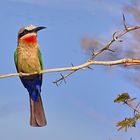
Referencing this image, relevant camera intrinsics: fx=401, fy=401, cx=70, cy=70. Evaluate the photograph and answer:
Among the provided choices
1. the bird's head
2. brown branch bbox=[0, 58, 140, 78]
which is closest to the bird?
the bird's head

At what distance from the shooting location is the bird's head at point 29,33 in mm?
6410

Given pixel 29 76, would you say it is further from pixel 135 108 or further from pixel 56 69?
pixel 56 69

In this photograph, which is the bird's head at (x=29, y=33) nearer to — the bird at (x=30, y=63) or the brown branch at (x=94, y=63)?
the bird at (x=30, y=63)

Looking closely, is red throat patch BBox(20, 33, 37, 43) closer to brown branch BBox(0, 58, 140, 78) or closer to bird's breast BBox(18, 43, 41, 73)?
bird's breast BBox(18, 43, 41, 73)

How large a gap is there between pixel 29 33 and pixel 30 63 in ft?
2.24

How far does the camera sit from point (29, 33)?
6391 mm

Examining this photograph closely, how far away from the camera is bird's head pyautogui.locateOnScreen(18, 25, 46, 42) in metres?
6.41

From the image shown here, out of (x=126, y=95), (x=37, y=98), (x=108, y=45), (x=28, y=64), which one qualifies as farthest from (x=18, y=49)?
(x=108, y=45)

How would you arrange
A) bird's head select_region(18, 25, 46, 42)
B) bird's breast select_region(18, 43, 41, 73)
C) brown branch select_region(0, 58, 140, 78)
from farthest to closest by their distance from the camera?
bird's breast select_region(18, 43, 41, 73), bird's head select_region(18, 25, 46, 42), brown branch select_region(0, 58, 140, 78)

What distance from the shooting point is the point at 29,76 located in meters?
7.07

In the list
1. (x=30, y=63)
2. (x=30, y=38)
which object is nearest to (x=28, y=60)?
(x=30, y=63)

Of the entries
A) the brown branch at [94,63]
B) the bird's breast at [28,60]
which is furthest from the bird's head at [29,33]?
the brown branch at [94,63]

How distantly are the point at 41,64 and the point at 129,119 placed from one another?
6.73 ft

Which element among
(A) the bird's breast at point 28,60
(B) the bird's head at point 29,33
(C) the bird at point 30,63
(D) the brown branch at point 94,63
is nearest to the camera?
(D) the brown branch at point 94,63
